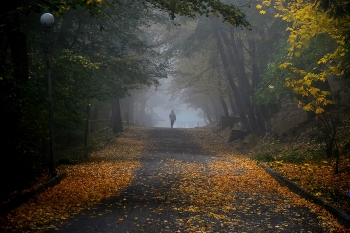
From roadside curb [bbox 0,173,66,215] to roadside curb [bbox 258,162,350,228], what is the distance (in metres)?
6.46

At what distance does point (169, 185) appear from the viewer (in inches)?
462

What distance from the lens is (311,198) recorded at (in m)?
9.28

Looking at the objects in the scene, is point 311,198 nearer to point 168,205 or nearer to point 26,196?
point 168,205

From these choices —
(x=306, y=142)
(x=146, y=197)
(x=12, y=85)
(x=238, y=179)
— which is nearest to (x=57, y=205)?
(x=146, y=197)

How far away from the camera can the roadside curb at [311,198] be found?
7.32m

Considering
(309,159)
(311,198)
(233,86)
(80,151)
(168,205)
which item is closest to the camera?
(168,205)

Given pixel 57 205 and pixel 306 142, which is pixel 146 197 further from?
pixel 306 142

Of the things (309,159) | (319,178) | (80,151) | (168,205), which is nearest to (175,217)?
(168,205)

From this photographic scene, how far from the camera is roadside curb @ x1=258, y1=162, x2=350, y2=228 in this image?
7.32 metres

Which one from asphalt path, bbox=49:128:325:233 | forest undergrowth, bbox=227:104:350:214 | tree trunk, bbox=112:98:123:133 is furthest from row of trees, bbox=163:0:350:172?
tree trunk, bbox=112:98:123:133

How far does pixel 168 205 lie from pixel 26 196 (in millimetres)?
3370

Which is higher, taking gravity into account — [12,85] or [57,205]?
[12,85]

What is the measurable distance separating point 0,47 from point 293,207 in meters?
8.64

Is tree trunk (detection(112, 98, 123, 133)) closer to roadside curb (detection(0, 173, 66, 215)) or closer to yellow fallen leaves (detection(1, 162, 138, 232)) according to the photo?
yellow fallen leaves (detection(1, 162, 138, 232))
